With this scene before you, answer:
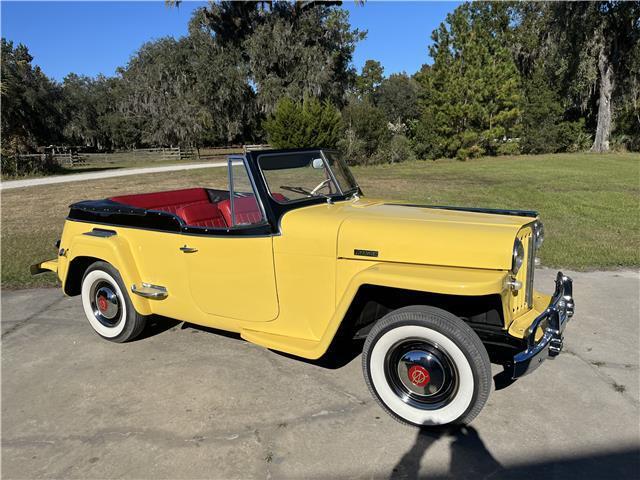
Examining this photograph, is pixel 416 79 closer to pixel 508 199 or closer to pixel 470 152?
pixel 470 152

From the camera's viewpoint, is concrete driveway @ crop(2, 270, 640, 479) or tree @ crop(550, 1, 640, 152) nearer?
concrete driveway @ crop(2, 270, 640, 479)

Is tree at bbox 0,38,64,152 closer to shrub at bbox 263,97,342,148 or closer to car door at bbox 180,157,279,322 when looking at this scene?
shrub at bbox 263,97,342,148

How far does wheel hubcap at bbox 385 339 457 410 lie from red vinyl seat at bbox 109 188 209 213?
2510 millimetres

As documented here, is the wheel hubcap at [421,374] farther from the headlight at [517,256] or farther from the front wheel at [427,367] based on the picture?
the headlight at [517,256]

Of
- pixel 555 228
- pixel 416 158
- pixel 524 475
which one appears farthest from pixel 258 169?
pixel 416 158

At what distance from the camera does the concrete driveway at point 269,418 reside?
251 centimetres

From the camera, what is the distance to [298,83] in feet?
89.7

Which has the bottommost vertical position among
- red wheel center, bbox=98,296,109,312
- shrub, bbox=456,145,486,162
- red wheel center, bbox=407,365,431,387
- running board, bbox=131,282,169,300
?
red wheel center, bbox=407,365,431,387

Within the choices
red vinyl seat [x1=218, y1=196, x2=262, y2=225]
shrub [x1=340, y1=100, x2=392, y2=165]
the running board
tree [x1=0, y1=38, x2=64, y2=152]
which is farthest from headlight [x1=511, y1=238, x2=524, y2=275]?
tree [x1=0, y1=38, x2=64, y2=152]

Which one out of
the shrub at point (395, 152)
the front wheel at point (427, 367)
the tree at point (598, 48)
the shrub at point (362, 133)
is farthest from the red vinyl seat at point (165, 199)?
the tree at point (598, 48)

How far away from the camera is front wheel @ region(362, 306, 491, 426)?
264 cm

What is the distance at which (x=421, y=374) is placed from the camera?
9.23 ft

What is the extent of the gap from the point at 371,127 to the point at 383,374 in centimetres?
1965

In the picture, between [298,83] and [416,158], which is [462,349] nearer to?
[416,158]
